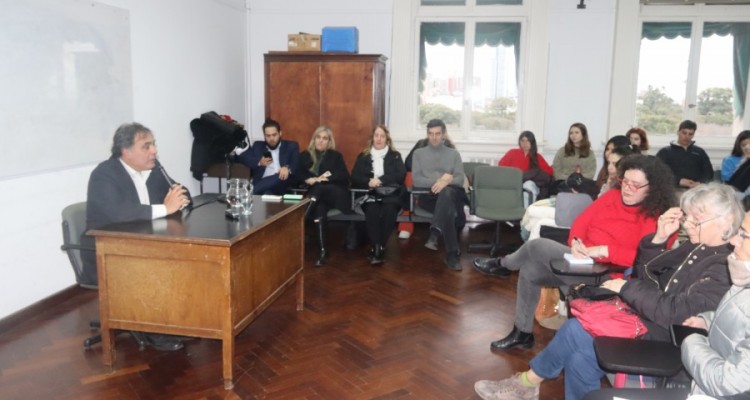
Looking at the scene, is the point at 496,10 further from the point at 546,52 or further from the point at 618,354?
the point at 618,354

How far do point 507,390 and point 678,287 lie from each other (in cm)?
97

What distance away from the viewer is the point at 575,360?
2.46 metres

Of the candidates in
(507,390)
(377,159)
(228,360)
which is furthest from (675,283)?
(377,159)

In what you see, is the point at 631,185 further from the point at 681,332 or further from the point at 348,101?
the point at 348,101

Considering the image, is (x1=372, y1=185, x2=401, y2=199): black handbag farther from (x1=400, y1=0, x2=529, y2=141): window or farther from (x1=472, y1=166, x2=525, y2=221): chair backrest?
(x1=400, y1=0, x2=529, y2=141): window

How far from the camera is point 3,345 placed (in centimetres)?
343

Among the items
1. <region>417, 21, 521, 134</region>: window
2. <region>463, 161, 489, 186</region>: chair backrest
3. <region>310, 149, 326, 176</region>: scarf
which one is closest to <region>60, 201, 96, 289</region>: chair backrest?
<region>310, 149, 326, 176</region>: scarf

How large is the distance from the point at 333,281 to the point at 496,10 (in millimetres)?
4140

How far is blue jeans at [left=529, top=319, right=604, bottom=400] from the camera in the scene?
2.42 metres

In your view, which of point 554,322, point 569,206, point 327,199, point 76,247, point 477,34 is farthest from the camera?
point 477,34

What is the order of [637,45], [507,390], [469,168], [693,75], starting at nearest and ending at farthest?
1. [507,390]
2. [469,168]
3. [637,45]
4. [693,75]

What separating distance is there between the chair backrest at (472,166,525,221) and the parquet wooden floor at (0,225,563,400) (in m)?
1.24

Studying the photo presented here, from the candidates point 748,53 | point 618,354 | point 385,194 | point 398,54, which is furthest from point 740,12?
point 618,354

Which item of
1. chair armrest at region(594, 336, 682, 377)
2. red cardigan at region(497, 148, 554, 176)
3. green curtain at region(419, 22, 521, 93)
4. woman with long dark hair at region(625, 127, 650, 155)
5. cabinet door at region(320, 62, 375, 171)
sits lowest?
chair armrest at region(594, 336, 682, 377)
